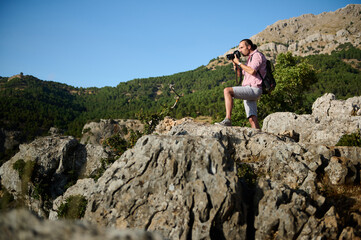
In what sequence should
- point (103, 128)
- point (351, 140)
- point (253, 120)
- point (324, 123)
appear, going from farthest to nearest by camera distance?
point (103, 128) → point (324, 123) → point (351, 140) → point (253, 120)

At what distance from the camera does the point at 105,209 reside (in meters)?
5.59

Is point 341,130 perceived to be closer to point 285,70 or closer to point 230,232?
point 230,232

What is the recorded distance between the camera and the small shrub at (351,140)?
10.4m

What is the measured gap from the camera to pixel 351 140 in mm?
10594

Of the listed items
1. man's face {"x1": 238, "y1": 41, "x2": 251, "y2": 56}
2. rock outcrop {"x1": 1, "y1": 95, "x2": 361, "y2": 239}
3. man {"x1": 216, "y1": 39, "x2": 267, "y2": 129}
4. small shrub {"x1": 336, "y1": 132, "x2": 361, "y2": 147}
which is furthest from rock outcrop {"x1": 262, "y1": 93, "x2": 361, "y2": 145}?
man's face {"x1": 238, "y1": 41, "x2": 251, "y2": 56}

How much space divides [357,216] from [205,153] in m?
4.20

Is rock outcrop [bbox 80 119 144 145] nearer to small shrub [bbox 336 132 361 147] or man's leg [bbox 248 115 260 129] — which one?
man's leg [bbox 248 115 260 129]

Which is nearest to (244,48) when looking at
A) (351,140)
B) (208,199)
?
(208,199)

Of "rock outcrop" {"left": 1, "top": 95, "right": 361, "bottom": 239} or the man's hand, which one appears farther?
the man's hand

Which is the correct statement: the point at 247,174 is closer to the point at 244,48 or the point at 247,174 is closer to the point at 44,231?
the point at 244,48

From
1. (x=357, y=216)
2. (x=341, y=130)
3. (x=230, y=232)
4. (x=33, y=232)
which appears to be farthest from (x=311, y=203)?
(x=341, y=130)

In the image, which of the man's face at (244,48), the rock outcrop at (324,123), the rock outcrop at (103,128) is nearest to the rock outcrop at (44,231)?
the man's face at (244,48)

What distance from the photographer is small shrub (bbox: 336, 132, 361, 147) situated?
411 inches

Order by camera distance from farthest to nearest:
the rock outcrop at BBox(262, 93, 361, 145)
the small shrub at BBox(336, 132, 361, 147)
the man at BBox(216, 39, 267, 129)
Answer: the rock outcrop at BBox(262, 93, 361, 145)
the small shrub at BBox(336, 132, 361, 147)
the man at BBox(216, 39, 267, 129)
